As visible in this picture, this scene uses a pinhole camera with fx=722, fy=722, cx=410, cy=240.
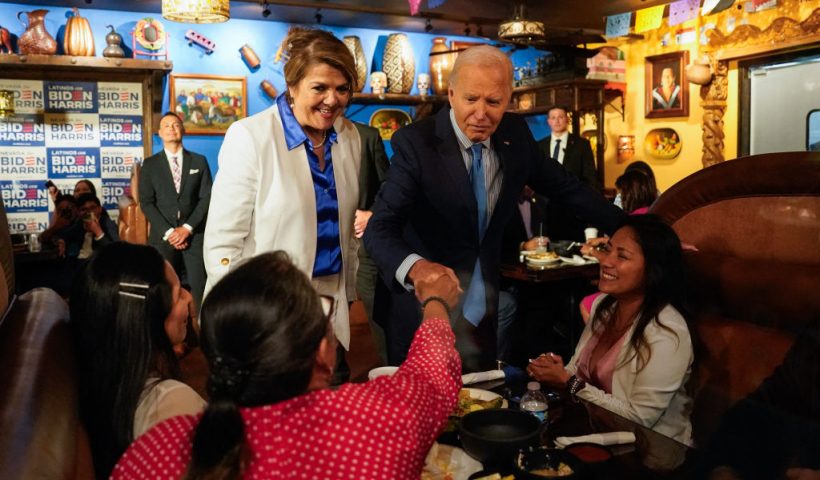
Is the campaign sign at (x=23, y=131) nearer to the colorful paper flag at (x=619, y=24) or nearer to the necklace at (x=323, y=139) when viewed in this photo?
the necklace at (x=323, y=139)

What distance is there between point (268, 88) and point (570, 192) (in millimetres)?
4807

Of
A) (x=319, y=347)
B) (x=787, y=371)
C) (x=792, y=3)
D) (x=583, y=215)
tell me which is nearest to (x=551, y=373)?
(x=787, y=371)

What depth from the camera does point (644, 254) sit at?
2148 mm

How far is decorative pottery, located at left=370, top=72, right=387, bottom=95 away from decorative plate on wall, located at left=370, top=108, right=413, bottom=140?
33cm

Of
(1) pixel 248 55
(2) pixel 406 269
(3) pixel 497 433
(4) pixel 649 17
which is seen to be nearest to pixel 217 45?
(1) pixel 248 55

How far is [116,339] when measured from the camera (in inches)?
56.0

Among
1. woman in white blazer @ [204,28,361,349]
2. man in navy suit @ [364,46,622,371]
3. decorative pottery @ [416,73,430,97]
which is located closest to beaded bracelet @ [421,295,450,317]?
man in navy suit @ [364,46,622,371]

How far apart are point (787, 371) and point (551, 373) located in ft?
1.94

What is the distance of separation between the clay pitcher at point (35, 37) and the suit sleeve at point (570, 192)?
4.93 m

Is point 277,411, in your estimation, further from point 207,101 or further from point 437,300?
point 207,101

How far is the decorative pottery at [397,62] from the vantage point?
712cm

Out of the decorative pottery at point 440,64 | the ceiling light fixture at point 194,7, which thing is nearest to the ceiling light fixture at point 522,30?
the decorative pottery at point 440,64

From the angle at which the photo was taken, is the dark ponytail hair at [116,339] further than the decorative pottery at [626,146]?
No

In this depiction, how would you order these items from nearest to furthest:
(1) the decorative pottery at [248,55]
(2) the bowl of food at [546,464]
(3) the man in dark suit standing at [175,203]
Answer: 1. (2) the bowl of food at [546,464]
2. (3) the man in dark suit standing at [175,203]
3. (1) the decorative pottery at [248,55]
